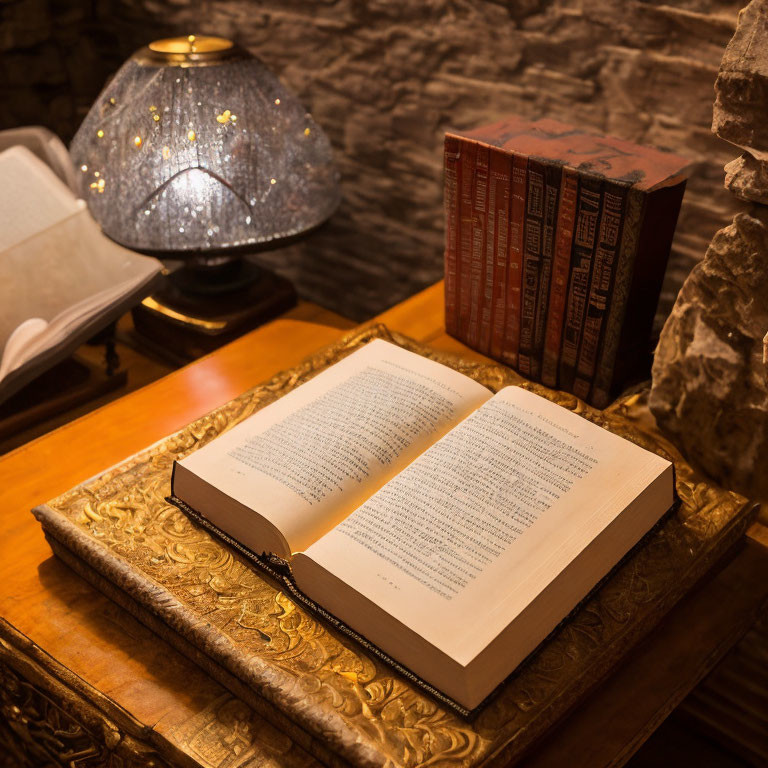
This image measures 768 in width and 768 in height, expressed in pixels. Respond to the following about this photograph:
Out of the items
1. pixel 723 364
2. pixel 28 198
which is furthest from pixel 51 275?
pixel 723 364

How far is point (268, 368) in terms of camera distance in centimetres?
122

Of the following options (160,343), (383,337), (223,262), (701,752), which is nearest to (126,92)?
(223,262)

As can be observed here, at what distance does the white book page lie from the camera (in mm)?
1355

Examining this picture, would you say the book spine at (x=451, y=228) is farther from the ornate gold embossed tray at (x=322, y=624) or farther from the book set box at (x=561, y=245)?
the ornate gold embossed tray at (x=322, y=624)

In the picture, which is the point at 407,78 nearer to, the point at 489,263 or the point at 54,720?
the point at 489,263

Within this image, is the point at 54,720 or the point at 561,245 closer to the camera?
the point at 54,720

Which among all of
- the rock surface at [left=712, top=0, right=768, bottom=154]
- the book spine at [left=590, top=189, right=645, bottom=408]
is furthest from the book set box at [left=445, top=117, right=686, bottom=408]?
the rock surface at [left=712, top=0, right=768, bottom=154]

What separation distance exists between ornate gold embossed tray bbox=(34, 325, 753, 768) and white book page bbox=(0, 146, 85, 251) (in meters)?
0.59

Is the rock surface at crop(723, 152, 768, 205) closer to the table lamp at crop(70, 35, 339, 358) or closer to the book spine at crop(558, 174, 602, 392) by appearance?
the book spine at crop(558, 174, 602, 392)

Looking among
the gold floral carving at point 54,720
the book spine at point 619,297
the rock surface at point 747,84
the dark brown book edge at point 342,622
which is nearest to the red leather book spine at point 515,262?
the book spine at point 619,297

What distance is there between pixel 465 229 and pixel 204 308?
53 centimetres

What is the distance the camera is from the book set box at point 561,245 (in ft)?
3.12

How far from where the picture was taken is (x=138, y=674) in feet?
2.52

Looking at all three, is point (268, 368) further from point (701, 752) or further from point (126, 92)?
point (701, 752)
